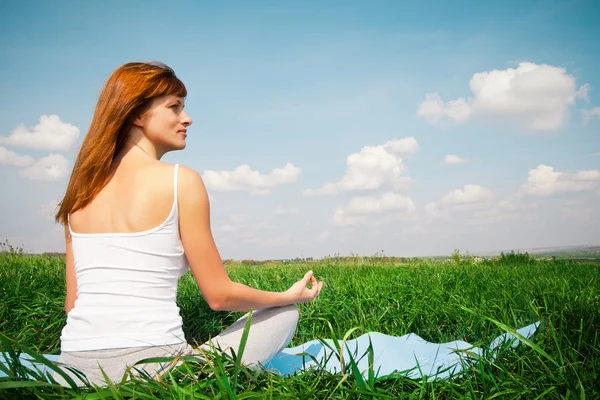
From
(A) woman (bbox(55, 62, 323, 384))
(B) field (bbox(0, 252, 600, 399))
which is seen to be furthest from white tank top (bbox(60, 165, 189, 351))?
(B) field (bbox(0, 252, 600, 399))

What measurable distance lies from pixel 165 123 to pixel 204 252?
74 centimetres

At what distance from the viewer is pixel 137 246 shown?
6.89 ft

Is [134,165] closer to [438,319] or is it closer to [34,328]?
[34,328]

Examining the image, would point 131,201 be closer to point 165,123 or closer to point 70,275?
point 165,123

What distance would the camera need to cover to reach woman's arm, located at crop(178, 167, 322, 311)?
6.93ft

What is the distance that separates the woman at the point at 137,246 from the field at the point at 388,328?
0.87 ft

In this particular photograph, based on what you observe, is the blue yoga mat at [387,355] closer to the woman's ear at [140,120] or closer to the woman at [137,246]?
the woman at [137,246]

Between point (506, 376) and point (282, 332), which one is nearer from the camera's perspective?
point (506, 376)

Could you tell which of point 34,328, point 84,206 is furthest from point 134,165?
point 34,328

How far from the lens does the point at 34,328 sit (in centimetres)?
395

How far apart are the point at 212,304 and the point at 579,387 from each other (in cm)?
165

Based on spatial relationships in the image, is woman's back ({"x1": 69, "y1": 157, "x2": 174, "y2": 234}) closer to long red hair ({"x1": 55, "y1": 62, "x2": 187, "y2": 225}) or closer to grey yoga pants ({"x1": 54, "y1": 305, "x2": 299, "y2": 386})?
long red hair ({"x1": 55, "y1": 62, "x2": 187, "y2": 225})

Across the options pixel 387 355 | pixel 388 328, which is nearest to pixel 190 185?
pixel 387 355

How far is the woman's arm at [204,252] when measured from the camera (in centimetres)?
211
